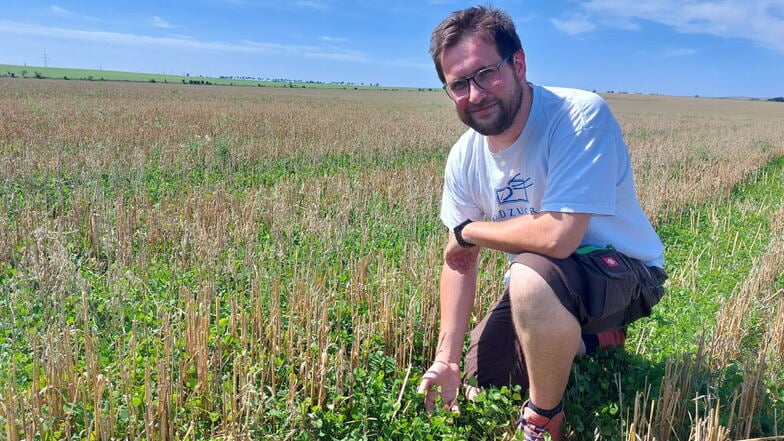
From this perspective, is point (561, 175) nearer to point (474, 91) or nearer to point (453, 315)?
point (474, 91)

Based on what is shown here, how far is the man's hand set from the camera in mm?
2758

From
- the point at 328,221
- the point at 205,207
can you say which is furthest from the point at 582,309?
the point at 205,207

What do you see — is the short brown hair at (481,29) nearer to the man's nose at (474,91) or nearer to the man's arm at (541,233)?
the man's nose at (474,91)

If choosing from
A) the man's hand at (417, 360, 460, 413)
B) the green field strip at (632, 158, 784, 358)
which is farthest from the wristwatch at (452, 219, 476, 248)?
the green field strip at (632, 158, 784, 358)

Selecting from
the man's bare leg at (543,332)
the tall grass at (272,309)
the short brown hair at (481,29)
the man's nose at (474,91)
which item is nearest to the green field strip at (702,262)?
the tall grass at (272,309)

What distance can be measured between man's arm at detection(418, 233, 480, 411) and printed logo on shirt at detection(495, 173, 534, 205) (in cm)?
31

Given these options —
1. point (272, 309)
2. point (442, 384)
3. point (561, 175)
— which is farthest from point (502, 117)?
point (272, 309)

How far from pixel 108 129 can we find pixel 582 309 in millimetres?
13526

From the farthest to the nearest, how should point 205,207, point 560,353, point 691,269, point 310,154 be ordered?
point 310,154, point 205,207, point 691,269, point 560,353

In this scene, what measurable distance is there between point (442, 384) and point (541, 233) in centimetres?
96

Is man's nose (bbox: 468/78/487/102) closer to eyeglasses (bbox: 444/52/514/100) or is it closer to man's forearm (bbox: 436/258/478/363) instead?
eyeglasses (bbox: 444/52/514/100)

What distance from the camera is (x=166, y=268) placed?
4441mm

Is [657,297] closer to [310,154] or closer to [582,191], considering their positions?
[582,191]

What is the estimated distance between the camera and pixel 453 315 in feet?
9.83
